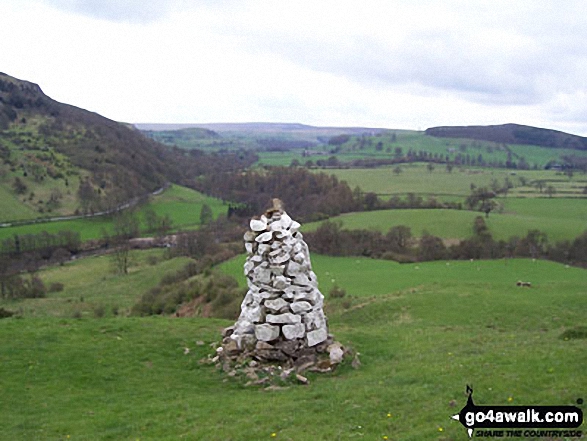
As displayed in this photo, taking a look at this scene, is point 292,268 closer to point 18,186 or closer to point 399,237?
point 399,237

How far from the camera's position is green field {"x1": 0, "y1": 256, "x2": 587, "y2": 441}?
53.0 ft

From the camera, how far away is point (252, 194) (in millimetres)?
155875

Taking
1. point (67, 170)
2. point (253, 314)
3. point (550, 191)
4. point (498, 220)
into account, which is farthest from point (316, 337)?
point (67, 170)

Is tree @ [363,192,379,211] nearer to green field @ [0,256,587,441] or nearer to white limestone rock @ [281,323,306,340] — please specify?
green field @ [0,256,587,441]

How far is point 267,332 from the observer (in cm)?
2367

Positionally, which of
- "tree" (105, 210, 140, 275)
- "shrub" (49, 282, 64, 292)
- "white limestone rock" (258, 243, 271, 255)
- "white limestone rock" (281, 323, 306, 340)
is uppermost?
"white limestone rock" (258, 243, 271, 255)

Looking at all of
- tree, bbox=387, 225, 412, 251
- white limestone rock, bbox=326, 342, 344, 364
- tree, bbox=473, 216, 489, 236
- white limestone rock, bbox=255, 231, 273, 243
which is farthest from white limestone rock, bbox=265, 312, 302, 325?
tree, bbox=473, 216, 489, 236

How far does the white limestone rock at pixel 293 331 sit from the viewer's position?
23.5 metres

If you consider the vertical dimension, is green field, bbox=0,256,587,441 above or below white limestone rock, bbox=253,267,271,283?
below

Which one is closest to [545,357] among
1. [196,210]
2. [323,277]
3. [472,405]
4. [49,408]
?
[472,405]

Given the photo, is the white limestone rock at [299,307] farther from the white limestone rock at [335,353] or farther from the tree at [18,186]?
the tree at [18,186]

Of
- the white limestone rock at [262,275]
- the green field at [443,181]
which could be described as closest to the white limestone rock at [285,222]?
the white limestone rock at [262,275]

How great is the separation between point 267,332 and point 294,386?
10.3 feet

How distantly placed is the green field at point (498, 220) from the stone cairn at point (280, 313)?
68259 millimetres
